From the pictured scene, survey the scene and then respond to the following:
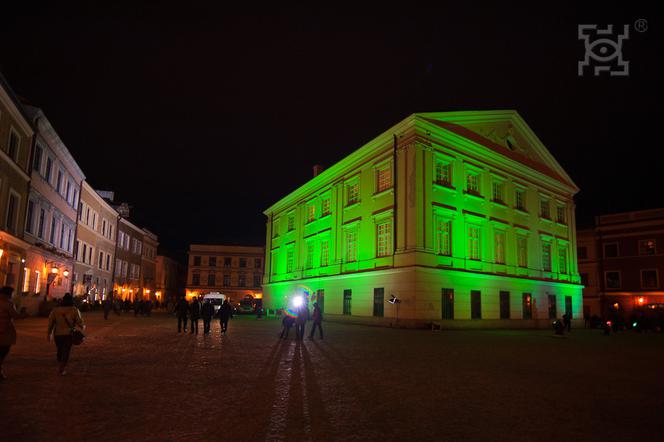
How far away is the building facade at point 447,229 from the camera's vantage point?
2855cm

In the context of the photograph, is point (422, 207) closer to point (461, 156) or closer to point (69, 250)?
point (461, 156)

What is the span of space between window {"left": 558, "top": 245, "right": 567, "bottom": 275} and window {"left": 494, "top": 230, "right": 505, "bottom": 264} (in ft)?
27.3

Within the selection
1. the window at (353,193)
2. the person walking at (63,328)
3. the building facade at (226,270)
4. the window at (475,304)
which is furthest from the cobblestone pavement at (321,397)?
the building facade at (226,270)

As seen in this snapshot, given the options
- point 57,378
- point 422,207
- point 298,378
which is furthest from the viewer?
point 422,207

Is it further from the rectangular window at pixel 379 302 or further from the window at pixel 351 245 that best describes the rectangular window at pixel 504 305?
the window at pixel 351 245

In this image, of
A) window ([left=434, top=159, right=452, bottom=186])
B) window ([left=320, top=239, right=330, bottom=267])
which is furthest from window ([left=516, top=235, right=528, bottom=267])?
window ([left=320, top=239, right=330, bottom=267])

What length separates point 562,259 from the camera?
3956 cm

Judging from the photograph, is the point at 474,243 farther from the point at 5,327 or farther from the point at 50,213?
the point at 50,213

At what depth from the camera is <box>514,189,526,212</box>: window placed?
3575cm

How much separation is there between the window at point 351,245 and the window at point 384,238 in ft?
10.8

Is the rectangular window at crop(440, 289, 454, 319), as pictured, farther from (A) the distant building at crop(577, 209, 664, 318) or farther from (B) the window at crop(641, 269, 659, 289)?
(B) the window at crop(641, 269, 659, 289)

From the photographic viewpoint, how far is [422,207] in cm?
2833

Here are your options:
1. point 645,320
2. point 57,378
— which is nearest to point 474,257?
point 645,320

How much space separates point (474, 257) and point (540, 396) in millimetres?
24016
